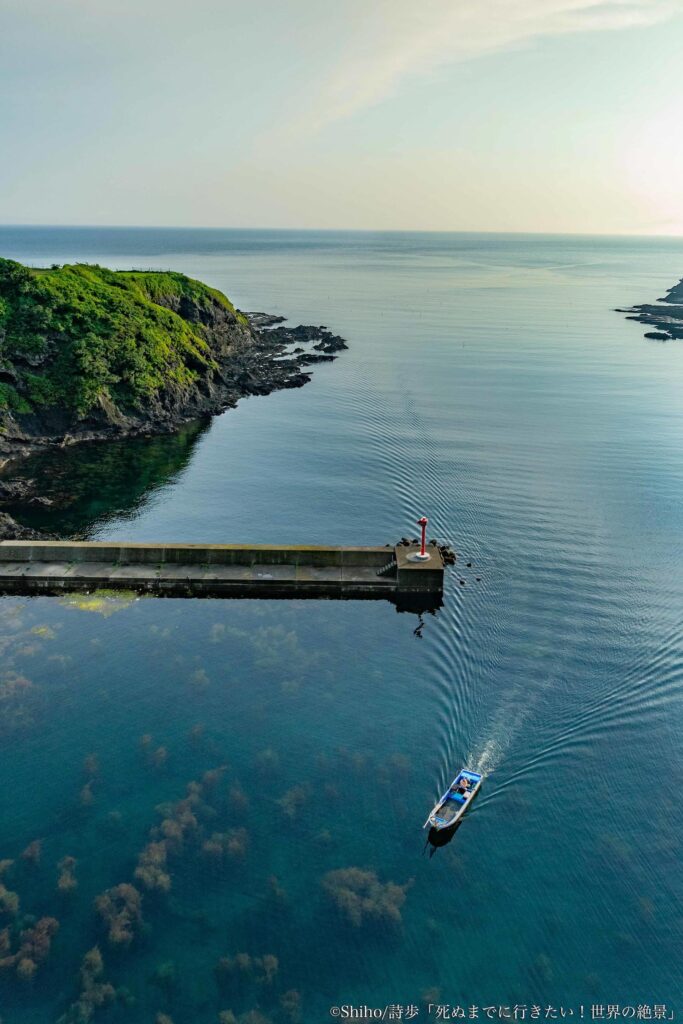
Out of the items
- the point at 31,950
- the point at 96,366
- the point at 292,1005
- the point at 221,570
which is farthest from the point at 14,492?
the point at 292,1005

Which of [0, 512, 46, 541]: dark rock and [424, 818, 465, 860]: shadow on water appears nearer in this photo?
[424, 818, 465, 860]: shadow on water

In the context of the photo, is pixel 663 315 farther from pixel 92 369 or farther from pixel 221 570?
pixel 221 570

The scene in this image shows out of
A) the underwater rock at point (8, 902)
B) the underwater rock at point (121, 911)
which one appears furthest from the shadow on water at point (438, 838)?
the underwater rock at point (8, 902)

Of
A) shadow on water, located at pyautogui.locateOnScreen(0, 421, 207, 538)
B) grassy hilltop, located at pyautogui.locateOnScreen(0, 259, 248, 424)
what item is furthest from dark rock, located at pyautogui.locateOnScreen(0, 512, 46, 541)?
grassy hilltop, located at pyautogui.locateOnScreen(0, 259, 248, 424)

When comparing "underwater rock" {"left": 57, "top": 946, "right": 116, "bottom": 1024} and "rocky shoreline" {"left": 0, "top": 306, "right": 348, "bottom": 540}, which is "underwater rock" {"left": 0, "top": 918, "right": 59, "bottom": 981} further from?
"rocky shoreline" {"left": 0, "top": 306, "right": 348, "bottom": 540}

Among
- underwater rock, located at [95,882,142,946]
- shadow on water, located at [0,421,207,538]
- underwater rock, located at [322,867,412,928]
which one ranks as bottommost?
shadow on water, located at [0,421,207,538]

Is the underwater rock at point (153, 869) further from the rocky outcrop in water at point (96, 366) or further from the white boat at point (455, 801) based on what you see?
the rocky outcrop in water at point (96, 366)

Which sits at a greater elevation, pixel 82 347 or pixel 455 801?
pixel 82 347

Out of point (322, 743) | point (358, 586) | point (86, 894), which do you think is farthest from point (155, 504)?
point (86, 894)
